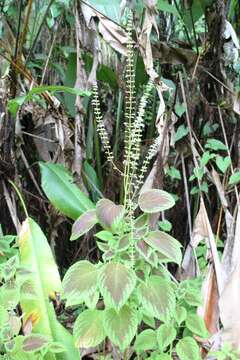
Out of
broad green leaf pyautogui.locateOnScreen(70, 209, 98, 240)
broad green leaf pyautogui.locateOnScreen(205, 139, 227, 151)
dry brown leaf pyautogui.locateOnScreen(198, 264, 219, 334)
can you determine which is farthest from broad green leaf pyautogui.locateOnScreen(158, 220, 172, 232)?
broad green leaf pyautogui.locateOnScreen(70, 209, 98, 240)

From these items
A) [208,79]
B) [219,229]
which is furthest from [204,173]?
[208,79]

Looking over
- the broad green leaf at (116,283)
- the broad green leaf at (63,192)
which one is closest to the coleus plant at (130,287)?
the broad green leaf at (116,283)

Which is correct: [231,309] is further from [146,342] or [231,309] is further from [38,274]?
[38,274]

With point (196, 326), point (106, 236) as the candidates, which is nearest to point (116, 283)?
point (106, 236)

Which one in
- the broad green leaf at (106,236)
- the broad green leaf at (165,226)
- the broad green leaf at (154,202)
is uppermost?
the broad green leaf at (154,202)

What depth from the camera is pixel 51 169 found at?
1.65m

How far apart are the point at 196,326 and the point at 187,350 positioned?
0.06 metres

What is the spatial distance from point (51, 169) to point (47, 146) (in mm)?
292

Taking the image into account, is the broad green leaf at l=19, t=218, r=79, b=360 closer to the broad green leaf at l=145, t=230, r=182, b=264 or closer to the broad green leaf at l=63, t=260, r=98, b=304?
the broad green leaf at l=63, t=260, r=98, b=304

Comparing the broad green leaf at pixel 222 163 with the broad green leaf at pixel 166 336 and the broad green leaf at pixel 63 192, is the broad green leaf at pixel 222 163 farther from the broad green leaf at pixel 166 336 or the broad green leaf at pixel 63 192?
the broad green leaf at pixel 166 336

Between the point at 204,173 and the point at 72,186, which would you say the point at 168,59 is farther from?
the point at 72,186

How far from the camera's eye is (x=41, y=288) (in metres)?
1.33

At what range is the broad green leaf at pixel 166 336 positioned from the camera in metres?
1.10

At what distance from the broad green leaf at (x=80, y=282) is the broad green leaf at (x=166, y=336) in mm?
176
